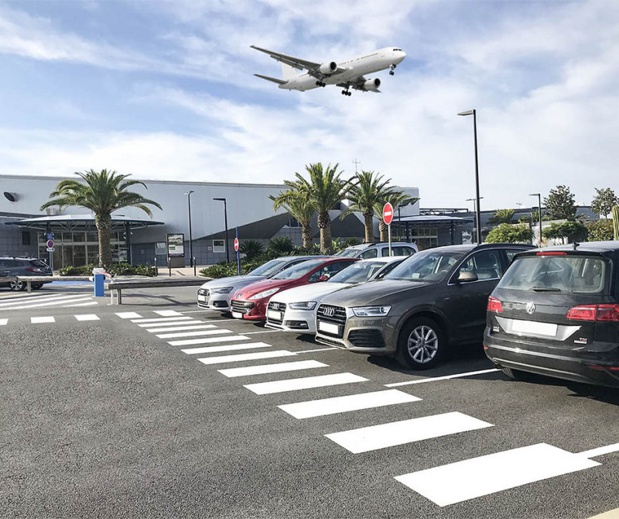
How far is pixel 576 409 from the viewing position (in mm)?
5652

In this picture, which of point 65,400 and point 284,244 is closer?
point 65,400

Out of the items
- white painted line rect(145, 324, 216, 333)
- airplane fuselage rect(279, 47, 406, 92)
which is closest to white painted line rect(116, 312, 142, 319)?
white painted line rect(145, 324, 216, 333)

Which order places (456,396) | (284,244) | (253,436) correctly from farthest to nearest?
(284,244) → (456,396) → (253,436)

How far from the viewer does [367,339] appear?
7.36m

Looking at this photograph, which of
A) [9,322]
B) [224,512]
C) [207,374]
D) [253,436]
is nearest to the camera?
[224,512]

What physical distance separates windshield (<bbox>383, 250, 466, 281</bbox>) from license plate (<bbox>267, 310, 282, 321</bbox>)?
2.27 metres

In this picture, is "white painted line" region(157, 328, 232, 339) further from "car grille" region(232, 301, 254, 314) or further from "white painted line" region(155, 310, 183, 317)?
"white painted line" region(155, 310, 183, 317)

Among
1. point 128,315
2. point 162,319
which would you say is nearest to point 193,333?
point 162,319

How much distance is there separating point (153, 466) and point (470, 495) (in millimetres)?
2296

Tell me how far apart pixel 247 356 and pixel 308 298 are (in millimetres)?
1466

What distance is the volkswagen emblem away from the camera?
26.0 ft

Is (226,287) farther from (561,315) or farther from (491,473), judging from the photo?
(491,473)

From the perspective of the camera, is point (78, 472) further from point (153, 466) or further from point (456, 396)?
point (456, 396)

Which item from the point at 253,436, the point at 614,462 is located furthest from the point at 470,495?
the point at 253,436
